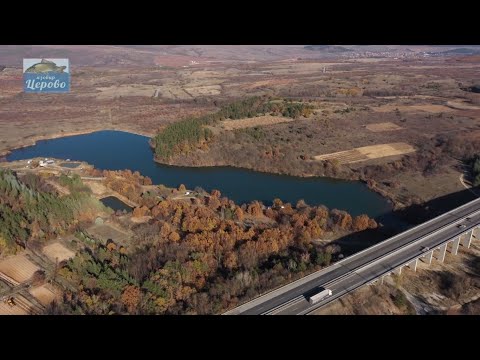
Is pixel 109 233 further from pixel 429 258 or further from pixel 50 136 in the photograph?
pixel 50 136

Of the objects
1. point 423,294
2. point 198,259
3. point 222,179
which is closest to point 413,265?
point 423,294

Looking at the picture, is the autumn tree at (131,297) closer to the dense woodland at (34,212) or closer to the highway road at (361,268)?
the highway road at (361,268)

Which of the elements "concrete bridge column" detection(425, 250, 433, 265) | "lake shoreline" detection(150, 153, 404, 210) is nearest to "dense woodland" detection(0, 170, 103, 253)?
"lake shoreline" detection(150, 153, 404, 210)

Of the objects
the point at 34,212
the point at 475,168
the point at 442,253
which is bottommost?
the point at 34,212

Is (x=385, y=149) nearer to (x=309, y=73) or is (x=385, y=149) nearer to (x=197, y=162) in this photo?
(x=197, y=162)

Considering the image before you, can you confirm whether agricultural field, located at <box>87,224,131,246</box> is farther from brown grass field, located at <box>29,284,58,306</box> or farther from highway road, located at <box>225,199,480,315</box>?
highway road, located at <box>225,199,480,315</box>

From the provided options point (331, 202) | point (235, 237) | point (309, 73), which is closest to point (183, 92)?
point (309, 73)
